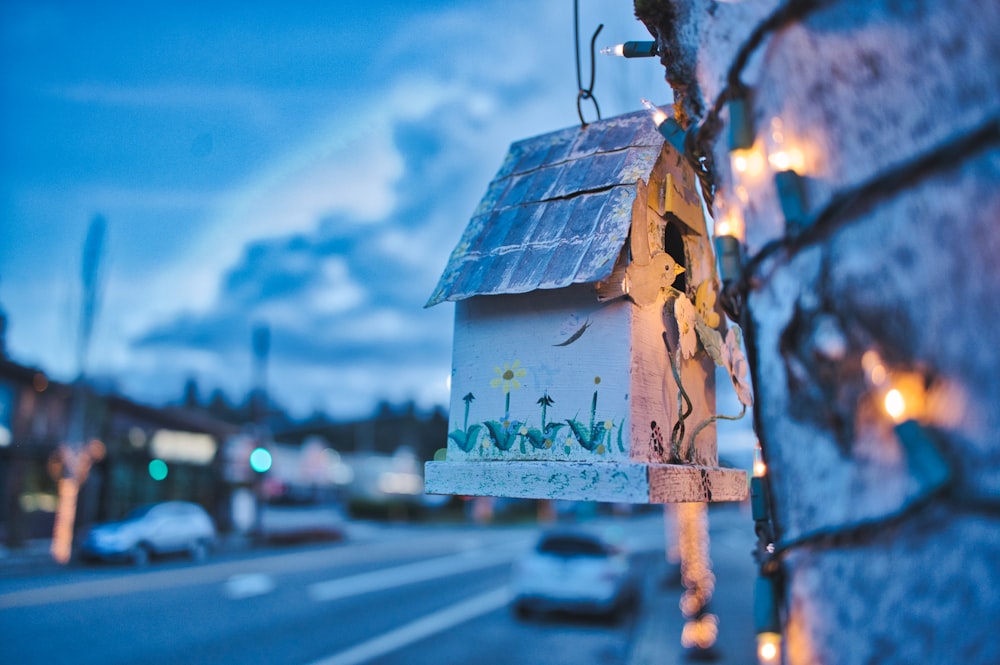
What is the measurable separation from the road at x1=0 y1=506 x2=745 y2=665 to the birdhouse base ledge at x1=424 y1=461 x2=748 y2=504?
7445 millimetres

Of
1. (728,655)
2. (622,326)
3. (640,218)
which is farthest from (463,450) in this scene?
(728,655)

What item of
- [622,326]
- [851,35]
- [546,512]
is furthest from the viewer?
[546,512]

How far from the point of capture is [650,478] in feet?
5.92

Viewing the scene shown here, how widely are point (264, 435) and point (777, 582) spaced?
28878mm

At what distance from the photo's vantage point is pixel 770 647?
1300 mm

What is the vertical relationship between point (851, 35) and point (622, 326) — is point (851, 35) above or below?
above

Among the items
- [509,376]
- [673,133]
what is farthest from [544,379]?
[673,133]

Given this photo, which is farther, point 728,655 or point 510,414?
point 728,655

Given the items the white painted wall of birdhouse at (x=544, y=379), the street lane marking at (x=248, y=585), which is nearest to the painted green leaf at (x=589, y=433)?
the white painted wall of birdhouse at (x=544, y=379)

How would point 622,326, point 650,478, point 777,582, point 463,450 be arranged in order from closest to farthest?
point 777,582 → point 650,478 → point 622,326 → point 463,450

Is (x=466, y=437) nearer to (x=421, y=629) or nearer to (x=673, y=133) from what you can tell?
(x=673, y=133)

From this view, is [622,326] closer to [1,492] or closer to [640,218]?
[640,218]

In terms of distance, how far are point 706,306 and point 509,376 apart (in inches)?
28.2

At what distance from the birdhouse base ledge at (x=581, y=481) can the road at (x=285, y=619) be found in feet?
24.4
